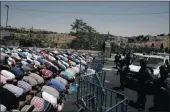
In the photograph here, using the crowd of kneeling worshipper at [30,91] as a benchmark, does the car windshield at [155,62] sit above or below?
above

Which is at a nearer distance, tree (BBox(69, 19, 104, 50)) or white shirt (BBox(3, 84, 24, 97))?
white shirt (BBox(3, 84, 24, 97))

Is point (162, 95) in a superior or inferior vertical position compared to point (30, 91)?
superior

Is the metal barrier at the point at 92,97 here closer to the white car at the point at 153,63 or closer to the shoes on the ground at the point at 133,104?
the shoes on the ground at the point at 133,104

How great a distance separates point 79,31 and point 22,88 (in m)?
36.8

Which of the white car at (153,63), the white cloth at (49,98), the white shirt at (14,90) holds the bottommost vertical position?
the white cloth at (49,98)

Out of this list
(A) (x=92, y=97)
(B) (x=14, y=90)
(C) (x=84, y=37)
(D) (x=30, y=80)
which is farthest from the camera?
(C) (x=84, y=37)

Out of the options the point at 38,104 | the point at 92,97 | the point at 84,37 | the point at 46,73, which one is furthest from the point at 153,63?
the point at 84,37

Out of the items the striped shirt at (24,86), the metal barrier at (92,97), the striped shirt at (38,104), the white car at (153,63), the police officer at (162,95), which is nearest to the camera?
the striped shirt at (38,104)

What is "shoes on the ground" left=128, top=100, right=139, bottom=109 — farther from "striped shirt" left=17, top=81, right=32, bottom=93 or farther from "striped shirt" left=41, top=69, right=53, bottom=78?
"striped shirt" left=41, top=69, right=53, bottom=78

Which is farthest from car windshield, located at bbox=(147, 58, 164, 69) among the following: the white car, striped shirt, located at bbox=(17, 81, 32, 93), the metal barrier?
striped shirt, located at bbox=(17, 81, 32, 93)

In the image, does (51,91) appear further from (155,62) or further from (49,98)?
(155,62)

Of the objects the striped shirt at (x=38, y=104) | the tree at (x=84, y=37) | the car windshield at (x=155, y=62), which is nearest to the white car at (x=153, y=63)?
the car windshield at (x=155, y=62)

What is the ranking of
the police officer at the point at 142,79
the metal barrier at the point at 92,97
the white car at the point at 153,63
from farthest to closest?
the white car at the point at 153,63 → the police officer at the point at 142,79 → the metal barrier at the point at 92,97

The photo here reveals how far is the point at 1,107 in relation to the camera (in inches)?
284
